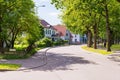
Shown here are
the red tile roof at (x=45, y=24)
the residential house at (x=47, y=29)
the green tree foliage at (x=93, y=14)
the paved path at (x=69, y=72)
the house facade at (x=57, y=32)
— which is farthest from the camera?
the house facade at (x=57, y=32)

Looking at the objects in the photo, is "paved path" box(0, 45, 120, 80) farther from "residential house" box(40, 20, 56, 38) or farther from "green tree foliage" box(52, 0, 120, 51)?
"residential house" box(40, 20, 56, 38)

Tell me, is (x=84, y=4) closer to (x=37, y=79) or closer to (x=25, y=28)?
(x=25, y=28)

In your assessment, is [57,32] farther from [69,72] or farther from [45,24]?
[69,72]

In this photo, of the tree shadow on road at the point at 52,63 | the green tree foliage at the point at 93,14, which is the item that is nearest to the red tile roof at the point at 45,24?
the green tree foliage at the point at 93,14

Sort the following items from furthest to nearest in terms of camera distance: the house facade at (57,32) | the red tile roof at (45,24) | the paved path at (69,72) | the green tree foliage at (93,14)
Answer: the house facade at (57,32) < the red tile roof at (45,24) < the green tree foliage at (93,14) < the paved path at (69,72)

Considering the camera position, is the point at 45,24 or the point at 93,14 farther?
the point at 45,24

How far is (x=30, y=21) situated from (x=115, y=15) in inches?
651

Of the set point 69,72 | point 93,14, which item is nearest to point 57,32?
point 93,14

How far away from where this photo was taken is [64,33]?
15238 centimetres

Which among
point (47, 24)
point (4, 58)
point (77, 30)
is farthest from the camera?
point (47, 24)

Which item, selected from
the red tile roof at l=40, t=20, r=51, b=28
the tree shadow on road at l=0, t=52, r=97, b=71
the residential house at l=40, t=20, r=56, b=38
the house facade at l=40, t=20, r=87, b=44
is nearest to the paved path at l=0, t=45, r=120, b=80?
the tree shadow on road at l=0, t=52, r=97, b=71

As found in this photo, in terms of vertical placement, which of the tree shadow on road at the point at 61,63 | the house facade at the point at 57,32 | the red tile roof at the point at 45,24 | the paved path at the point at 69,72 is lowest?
the tree shadow on road at the point at 61,63

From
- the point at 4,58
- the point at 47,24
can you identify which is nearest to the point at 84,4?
the point at 4,58

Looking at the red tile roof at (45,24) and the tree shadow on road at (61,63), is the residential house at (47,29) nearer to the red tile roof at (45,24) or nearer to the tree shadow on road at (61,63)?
the red tile roof at (45,24)
